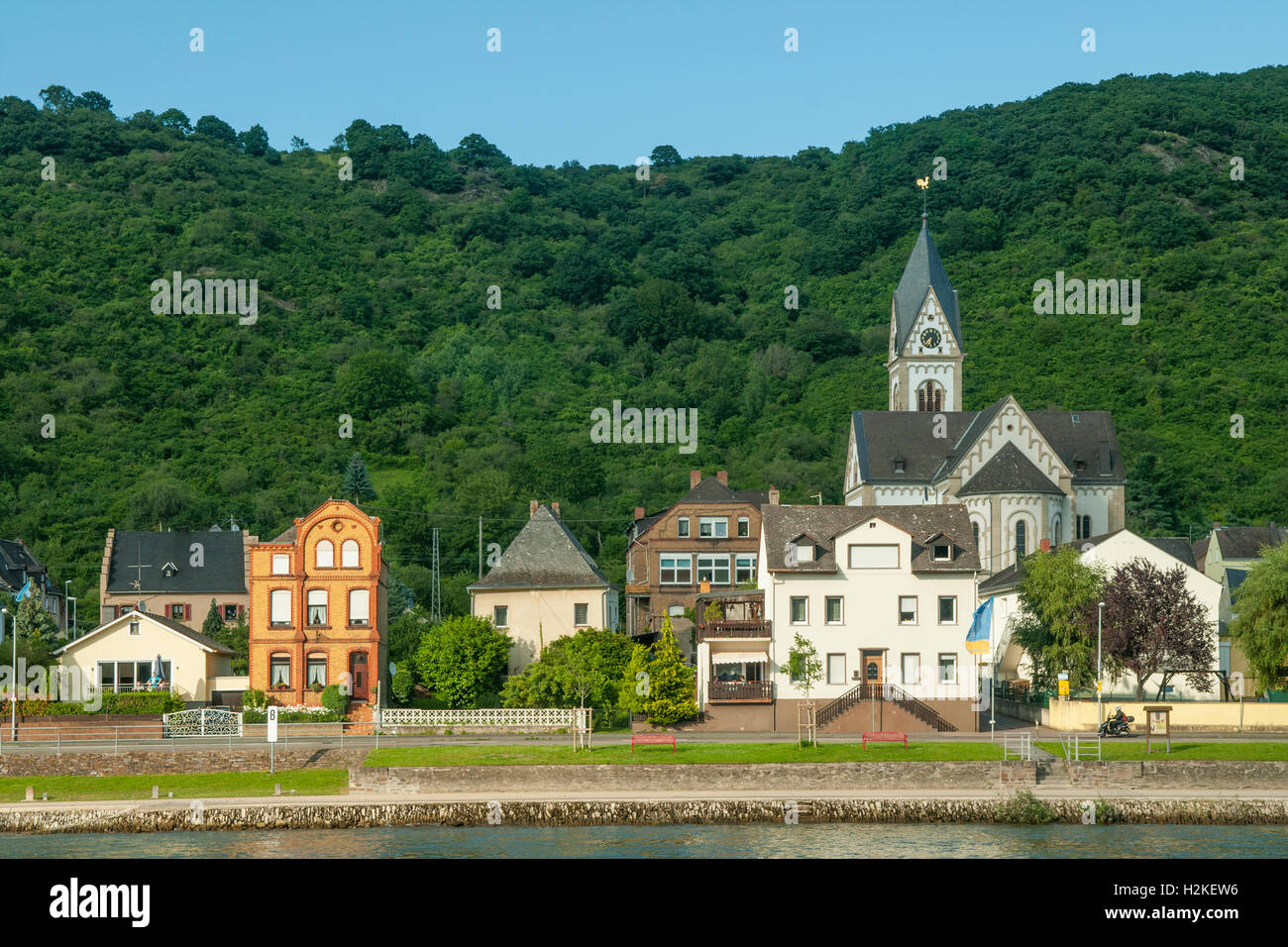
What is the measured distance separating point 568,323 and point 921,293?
56.6 meters

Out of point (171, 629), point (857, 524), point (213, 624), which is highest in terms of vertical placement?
point (857, 524)

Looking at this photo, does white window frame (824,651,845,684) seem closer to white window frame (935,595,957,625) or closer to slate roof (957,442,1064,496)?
white window frame (935,595,957,625)

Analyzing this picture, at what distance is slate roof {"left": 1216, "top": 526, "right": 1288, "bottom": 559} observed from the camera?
77.9 metres

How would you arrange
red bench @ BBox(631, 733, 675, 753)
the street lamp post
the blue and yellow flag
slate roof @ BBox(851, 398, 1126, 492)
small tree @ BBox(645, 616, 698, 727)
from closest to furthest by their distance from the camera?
red bench @ BBox(631, 733, 675, 753) < the blue and yellow flag < the street lamp post < small tree @ BBox(645, 616, 698, 727) < slate roof @ BBox(851, 398, 1126, 492)

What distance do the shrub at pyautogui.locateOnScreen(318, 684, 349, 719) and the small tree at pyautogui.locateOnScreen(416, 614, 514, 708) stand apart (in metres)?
3.09

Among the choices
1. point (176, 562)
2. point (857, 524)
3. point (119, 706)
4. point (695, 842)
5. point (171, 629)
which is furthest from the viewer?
point (176, 562)

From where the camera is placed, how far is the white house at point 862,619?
53.8 meters

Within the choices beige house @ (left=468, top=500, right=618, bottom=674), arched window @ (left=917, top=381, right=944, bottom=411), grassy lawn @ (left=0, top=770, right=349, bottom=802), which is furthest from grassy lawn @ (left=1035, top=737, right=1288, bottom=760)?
arched window @ (left=917, top=381, right=944, bottom=411)

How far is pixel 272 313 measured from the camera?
14725cm

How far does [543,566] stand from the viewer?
64.8 metres

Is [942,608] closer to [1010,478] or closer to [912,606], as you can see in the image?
[912,606]

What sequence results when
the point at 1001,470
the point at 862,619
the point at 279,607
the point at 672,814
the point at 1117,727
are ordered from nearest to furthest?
1. the point at 672,814
2. the point at 1117,727
3. the point at 862,619
4. the point at 279,607
5. the point at 1001,470

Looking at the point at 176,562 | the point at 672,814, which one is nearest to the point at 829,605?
the point at 672,814

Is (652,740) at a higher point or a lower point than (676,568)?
lower
